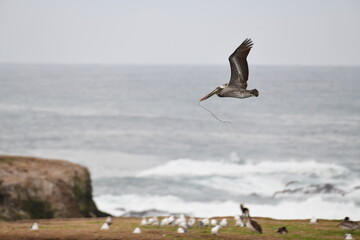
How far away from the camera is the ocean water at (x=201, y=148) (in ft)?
182

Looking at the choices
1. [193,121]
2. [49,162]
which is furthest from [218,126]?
[49,162]

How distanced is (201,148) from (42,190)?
182 ft

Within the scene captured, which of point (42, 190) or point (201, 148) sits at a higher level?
point (201, 148)

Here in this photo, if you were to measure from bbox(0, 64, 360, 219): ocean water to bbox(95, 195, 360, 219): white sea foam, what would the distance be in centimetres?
9

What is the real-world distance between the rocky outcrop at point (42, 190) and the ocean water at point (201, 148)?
10.1m

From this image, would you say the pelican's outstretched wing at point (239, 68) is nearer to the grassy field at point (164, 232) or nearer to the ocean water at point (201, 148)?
the grassy field at point (164, 232)

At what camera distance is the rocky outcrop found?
38531mm

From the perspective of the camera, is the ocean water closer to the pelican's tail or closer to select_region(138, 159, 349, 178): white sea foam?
select_region(138, 159, 349, 178): white sea foam

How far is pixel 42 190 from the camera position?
39250 millimetres

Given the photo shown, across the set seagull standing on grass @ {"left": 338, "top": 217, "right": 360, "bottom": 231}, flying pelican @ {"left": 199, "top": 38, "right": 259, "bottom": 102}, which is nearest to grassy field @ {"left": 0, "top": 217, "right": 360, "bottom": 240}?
seagull standing on grass @ {"left": 338, "top": 217, "right": 360, "bottom": 231}

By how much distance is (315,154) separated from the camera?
278 ft

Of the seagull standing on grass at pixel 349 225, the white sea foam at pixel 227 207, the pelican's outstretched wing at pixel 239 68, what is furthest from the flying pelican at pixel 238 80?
the white sea foam at pixel 227 207

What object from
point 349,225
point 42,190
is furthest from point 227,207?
point 349,225

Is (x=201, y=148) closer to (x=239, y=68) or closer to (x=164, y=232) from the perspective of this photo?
(x=164, y=232)
